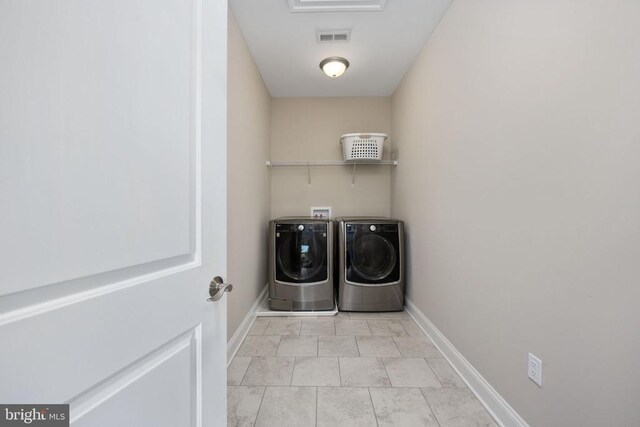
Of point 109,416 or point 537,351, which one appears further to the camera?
point 537,351

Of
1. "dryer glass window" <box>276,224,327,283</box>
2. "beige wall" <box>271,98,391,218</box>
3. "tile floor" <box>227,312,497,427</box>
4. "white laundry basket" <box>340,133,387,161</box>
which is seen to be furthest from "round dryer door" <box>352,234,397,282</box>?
"white laundry basket" <box>340,133,387,161</box>

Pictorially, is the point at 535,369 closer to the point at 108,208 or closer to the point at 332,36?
the point at 108,208

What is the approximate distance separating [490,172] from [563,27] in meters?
0.62

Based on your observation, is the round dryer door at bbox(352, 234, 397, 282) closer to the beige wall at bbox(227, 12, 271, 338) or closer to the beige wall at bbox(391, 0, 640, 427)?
the beige wall at bbox(391, 0, 640, 427)

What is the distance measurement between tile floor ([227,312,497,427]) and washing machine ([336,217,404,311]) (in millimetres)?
319

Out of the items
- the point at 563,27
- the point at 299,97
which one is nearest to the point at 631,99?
the point at 563,27

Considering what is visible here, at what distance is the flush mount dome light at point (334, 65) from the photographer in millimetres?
2369

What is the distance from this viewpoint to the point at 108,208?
0.51 meters

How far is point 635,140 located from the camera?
29.8 inches

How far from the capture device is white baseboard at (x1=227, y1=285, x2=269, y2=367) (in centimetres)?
179

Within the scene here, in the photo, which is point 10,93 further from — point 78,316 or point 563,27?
point 563,27

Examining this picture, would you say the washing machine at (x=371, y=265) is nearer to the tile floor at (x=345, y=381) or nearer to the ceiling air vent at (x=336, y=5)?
the tile floor at (x=345, y=381)

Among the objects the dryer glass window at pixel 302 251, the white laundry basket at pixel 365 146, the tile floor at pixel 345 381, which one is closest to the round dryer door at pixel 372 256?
the dryer glass window at pixel 302 251

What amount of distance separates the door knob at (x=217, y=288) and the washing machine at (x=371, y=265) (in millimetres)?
1859
